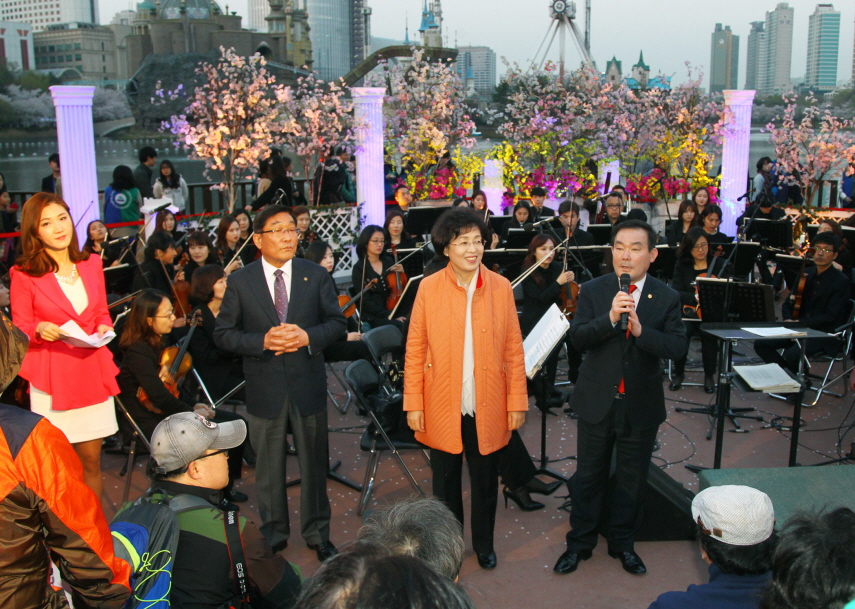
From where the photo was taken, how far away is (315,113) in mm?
10094

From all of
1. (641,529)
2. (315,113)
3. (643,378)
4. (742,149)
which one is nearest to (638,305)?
(643,378)

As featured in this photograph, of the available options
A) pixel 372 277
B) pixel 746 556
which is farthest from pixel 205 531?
pixel 372 277

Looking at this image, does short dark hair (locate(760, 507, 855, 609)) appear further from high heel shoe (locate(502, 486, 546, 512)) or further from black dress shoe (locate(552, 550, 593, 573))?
high heel shoe (locate(502, 486, 546, 512))

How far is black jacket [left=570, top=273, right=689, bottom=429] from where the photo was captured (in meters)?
3.35

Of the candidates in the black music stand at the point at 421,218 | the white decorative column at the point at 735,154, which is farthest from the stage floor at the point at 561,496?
the white decorative column at the point at 735,154

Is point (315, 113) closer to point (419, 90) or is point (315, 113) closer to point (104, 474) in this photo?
point (419, 90)

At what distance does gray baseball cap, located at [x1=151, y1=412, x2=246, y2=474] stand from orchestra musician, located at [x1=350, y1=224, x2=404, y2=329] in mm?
3706

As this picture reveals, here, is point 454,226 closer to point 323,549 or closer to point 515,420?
point 515,420

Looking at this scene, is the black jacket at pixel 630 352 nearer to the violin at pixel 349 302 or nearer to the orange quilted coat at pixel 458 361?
the orange quilted coat at pixel 458 361

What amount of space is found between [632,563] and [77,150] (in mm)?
7783

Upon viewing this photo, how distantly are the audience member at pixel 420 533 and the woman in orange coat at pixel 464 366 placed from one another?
177 cm

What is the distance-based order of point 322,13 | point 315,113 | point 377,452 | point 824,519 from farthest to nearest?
1. point 322,13
2. point 315,113
3. point 377,452
4. point 824,519

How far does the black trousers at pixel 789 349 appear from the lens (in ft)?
19.0

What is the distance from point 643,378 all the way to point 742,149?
965cm
